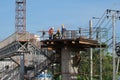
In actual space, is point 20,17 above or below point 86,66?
above

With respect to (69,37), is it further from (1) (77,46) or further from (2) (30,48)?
(2) (30,48)

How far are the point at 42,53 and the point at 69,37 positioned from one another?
8.51 meters

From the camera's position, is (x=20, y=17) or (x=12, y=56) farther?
(x=20, y=17)

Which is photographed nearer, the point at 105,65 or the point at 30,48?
the point at 30,48

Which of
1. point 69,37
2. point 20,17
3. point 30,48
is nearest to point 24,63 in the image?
point 30,48

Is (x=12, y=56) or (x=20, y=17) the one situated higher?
(x=20, y=17)

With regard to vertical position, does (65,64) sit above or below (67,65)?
above

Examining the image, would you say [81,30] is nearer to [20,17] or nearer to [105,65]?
[105,65]

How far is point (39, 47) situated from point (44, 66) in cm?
379

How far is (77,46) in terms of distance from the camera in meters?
56.2

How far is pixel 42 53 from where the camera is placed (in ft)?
201

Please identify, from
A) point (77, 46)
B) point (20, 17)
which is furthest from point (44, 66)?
point (20, 17)

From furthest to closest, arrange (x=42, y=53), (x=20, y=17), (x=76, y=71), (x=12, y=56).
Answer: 1. (x=20, y=17)
2. (x=12, y=56)
3. (x=42, y=53)
4. (x=76, y=71)

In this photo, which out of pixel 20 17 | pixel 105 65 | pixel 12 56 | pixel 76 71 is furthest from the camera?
pixel 20 17
